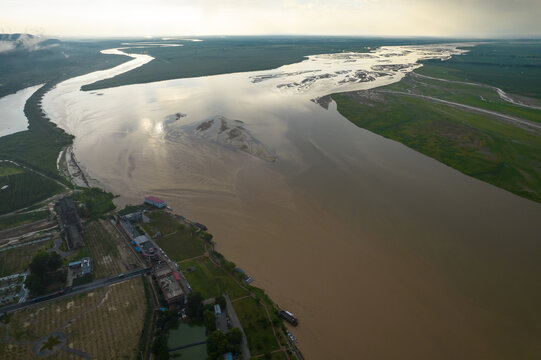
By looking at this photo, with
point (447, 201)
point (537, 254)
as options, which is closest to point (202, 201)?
point (447, 201)

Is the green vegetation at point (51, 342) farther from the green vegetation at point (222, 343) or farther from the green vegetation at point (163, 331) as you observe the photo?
the green vegetation at point (222, 343)

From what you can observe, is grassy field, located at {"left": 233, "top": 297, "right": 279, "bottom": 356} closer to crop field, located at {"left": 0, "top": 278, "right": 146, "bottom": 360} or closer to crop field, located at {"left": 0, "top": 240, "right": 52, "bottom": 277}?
crop field, located at {"left": 0, "top": 278, "right": 146, "bottom": 360}

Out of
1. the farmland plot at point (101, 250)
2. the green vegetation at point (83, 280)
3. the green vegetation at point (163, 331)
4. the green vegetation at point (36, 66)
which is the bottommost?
the green vegetation at point (163, 331)

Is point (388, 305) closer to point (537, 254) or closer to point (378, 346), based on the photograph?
point (378, 346)

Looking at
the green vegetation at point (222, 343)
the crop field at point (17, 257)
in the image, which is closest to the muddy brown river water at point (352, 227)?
the green vegetation at point (222, 343)

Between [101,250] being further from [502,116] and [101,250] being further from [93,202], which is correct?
[502,116]

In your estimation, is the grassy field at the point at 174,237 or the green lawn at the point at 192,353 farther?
the grassy field at the point at 174,237

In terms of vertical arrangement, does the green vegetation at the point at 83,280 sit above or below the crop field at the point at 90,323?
above

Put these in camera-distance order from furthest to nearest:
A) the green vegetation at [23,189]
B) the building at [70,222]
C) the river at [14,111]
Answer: the river at [14,111] < the green vegetation at [23,189] < the building at [70,222]
